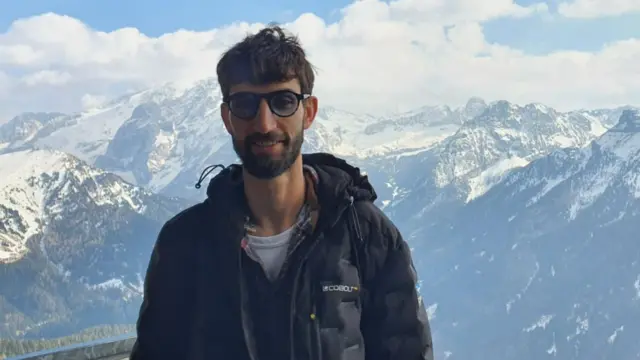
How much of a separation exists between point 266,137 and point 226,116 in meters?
0.33

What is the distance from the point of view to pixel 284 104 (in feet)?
15.8

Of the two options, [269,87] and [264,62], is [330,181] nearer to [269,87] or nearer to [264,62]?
[269,87]

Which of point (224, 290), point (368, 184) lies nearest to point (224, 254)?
point (224, 290)

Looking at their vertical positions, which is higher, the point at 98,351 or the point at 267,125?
the point at 267,125

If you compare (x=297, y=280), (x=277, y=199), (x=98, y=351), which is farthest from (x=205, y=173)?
(x=98, y=351)

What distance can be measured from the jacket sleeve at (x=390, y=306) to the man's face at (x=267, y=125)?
0.65 metres

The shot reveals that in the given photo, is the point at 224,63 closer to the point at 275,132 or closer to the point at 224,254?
the point at 275,132

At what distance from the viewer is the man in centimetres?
461

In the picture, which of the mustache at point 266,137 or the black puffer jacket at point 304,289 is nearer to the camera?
the black puffer jacket at point 304,289

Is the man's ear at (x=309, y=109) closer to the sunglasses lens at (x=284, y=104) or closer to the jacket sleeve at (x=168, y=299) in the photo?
the sunglasses lens at (x=284, y=104)

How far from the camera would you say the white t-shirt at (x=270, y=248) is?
15.8 ft

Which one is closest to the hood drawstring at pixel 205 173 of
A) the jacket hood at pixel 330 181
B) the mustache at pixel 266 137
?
the jacket hood at pixel 330 181

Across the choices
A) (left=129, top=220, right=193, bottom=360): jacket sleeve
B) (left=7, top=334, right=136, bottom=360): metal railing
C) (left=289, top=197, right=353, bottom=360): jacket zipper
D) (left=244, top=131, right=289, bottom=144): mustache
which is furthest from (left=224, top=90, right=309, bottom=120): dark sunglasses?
(left=7, top=334, right=136, bottom=360): metal railing

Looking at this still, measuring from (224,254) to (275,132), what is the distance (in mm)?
737
